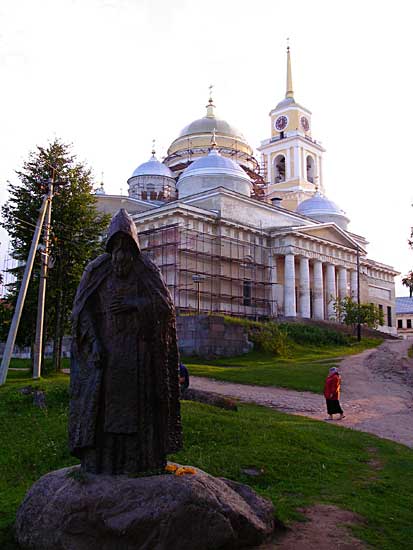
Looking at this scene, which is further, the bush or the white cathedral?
the white cathedral

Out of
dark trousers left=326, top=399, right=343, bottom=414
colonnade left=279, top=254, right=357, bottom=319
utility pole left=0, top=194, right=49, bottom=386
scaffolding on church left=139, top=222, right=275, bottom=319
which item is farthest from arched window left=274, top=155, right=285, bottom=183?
dark trousers left=326, top=399, right=343, bottom=414

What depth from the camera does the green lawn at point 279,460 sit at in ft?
22.4

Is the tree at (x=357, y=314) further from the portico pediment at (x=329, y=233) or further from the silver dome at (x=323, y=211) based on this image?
the silver dome at (x=323, y=211)

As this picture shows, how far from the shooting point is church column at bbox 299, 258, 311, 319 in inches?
1896

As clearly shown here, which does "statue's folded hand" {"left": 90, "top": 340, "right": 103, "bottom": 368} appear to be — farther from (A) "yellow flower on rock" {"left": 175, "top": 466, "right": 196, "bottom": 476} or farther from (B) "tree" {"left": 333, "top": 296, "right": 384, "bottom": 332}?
(B) "tree" {"left": 333, "top": 296, "right": 384, "bottom": 332}

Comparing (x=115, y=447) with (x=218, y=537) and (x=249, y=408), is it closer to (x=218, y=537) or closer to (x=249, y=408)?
(x=218, y=537)

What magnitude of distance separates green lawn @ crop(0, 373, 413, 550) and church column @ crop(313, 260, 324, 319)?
37698mm

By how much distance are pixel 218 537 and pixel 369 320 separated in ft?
128

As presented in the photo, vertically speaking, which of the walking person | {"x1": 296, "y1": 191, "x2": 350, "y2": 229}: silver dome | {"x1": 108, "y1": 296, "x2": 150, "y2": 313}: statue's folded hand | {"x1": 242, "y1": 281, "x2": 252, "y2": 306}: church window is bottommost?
the walking person

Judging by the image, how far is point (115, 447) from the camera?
555 cm

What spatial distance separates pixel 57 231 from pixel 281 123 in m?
51.1

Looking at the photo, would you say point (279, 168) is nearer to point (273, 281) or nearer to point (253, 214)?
point (253, 214)

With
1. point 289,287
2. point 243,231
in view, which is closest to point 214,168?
point 243,231

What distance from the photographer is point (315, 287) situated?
51.0 meters
